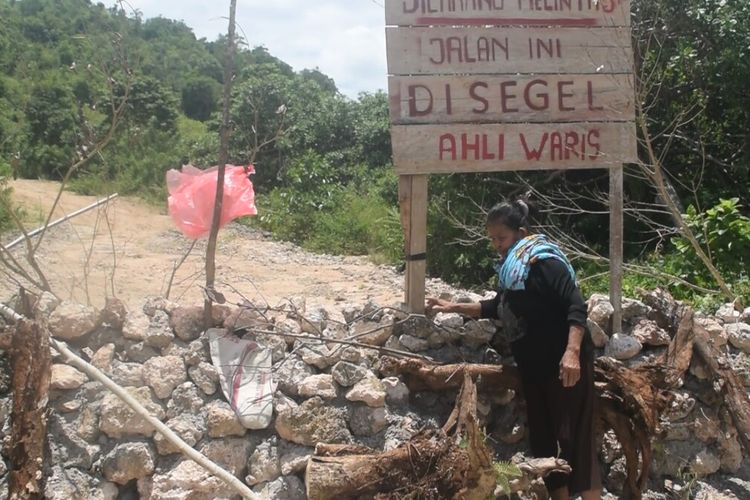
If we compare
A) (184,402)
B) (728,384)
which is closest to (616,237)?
(728,384)

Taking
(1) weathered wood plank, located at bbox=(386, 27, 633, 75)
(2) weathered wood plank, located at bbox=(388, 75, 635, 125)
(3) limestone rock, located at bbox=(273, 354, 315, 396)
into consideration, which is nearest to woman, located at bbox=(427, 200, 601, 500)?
(2) weathered wood plank, located at bbox=(388, 75, 635, 125)

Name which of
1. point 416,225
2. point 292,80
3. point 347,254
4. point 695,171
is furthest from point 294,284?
point 292,80

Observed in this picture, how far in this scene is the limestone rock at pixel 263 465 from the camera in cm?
296

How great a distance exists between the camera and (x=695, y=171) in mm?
7922

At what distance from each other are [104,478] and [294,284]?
5918 millimetres

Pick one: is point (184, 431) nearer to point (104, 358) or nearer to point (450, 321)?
point (104, 358)

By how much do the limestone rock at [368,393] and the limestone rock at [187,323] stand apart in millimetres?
717

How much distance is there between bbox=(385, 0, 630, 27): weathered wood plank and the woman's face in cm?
99

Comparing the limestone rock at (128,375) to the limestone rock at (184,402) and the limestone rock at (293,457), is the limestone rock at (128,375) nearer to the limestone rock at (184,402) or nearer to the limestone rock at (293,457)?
the limestone rock at (184,402)

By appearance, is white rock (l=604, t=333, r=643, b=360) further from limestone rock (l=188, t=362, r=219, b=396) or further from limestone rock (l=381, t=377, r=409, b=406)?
limestone rock (l=188, t=362, r=219, b=396)

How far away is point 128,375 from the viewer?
10.1 ft

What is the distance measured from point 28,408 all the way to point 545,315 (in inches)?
78.3

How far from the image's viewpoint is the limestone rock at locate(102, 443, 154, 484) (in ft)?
9.46

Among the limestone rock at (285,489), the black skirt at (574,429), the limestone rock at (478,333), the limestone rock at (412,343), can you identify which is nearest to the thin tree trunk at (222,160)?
the limestone rock at (285,489)
